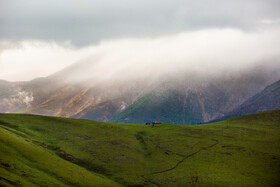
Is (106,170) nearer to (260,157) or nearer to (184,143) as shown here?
(184,143)

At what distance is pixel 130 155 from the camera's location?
151 metres

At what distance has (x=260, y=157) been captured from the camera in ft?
477

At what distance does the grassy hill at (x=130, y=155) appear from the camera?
11069cm

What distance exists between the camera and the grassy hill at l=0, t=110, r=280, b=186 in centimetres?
11069

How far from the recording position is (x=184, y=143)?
17038 cm

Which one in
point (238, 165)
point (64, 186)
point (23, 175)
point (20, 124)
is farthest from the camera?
point (20, 124)

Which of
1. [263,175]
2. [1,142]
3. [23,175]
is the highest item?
[1,142]

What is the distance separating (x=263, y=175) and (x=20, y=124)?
139 metres

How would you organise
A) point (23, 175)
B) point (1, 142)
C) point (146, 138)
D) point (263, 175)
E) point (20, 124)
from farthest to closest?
point (146, 138) < point (20, 124) < point (263, 175) < point (1, 142) < point (23, 175)

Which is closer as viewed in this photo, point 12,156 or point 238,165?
point 12,156

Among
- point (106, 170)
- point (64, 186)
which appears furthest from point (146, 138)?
point (64, 186)

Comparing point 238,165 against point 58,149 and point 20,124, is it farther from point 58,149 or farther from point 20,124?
point 20,124

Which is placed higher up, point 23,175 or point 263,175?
point 23,175

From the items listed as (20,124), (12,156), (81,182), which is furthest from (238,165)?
(20,124)
